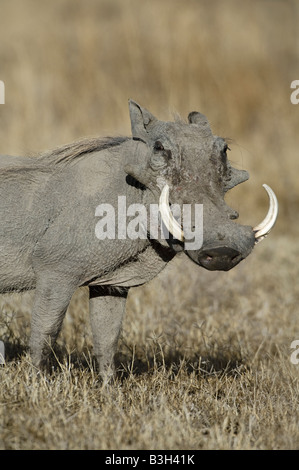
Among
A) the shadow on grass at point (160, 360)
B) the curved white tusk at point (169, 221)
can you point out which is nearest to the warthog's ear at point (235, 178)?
the curved white tusk at point (169, 221)

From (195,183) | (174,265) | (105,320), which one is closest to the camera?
(195,183)

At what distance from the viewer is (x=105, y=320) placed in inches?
151

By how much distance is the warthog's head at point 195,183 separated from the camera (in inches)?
121

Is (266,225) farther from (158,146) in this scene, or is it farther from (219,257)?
(158,146)

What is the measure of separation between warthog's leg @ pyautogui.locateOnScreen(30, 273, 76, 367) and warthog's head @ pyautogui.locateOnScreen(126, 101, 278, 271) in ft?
1.71

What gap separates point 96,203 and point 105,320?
72 cm

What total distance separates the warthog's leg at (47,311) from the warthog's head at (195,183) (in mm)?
520

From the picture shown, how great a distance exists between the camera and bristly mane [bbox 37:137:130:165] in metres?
3.54

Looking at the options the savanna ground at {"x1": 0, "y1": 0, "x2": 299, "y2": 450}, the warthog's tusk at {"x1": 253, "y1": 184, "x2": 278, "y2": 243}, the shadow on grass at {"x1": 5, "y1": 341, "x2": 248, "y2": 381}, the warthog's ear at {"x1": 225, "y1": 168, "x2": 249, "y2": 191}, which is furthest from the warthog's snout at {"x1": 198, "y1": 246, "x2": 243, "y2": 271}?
the shadow on grass at {"x1": 5, "y1": 341, "x2": 248, "y2": 381}

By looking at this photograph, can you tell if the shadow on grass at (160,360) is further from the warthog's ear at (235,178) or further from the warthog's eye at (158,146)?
the warthog's eye at (158,146)

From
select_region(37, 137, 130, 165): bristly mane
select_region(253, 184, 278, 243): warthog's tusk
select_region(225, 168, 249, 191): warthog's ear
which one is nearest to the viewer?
→ select_region(253, 184, 278, 243): warthog's tusk

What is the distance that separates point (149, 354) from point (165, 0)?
7.49 metres

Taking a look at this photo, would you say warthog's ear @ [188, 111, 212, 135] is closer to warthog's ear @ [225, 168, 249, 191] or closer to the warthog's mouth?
Answer: warthog's ear @ [225, 168, 249, 191]

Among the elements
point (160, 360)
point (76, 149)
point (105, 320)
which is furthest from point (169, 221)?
point (160, 360)
